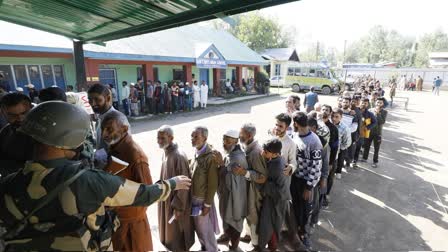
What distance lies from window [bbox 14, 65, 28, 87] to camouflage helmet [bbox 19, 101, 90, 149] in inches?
415

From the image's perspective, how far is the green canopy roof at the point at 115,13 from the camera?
256 centimetres

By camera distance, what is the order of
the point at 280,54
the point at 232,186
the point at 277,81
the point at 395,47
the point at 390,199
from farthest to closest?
1. the point at 395,47
2. the point at 280,54
3. the point at 277,81
4. the point at 390,199
5. the point at 232,186

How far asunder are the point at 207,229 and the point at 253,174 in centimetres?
77

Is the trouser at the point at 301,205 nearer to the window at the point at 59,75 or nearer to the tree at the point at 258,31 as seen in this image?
the window at the point at 59,75

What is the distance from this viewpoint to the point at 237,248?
301 centimetres

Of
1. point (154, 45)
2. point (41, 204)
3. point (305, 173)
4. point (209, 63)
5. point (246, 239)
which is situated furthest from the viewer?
point (209, 63)

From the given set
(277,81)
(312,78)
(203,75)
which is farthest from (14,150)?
(277,81)

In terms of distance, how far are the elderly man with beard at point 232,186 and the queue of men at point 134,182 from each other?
0.01 metres

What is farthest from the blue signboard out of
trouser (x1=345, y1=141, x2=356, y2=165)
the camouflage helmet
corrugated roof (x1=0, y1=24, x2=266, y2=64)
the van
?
the camouflage helmet

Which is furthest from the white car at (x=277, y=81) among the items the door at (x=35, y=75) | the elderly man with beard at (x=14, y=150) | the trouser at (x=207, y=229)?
the elderly man with beard at (x=14, y=150)

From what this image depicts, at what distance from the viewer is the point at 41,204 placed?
1.10m

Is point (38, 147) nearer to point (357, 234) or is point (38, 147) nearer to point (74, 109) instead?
point (74, 109)

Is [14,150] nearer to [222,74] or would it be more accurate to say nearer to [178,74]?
[178,74]

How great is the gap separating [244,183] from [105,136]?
4.72 ft
